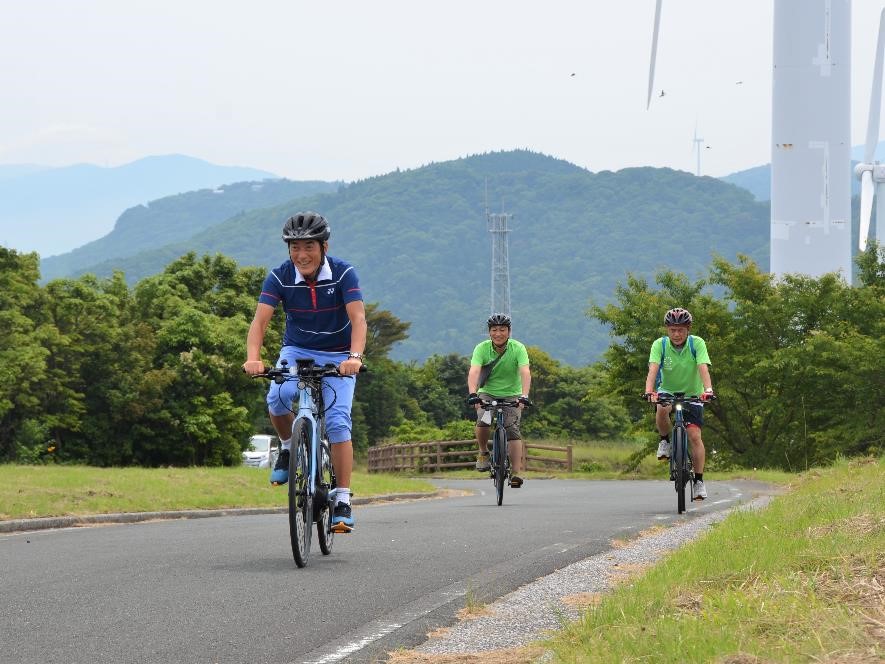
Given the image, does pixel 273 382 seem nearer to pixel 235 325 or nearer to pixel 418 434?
pixel 235 325

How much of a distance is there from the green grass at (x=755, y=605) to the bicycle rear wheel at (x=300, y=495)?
7.07 ft

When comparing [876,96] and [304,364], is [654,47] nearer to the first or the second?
[876,96]

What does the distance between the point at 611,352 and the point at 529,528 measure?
3334 centimetres

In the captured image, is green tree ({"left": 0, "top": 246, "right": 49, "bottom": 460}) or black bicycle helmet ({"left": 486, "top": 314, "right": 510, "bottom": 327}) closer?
black bicycle helmet ({"left": 486, "top": 314, "right": 510, "bottom": 327})

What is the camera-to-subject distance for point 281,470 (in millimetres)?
8773

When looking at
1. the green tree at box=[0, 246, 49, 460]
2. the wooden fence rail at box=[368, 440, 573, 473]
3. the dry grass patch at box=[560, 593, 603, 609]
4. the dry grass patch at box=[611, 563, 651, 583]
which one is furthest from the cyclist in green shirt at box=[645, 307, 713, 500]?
the green tree at box=[0, 246, 49, 460]

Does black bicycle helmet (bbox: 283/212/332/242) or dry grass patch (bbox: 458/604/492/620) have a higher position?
black bicycle helmet (bbox: 283/212/332/242)

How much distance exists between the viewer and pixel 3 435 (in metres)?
53.7

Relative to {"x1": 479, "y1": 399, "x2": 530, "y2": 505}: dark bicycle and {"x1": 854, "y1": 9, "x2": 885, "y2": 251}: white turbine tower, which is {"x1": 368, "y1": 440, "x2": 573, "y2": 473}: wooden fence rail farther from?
{"x1": 479, "y1": 399, "x2": 530, "y2": 505}: dark bicycle

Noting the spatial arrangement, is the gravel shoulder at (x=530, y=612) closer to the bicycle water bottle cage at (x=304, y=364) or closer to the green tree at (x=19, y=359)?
the bicycle water bottle cage at (x=304, y=364)

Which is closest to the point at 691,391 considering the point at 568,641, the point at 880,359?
the point at 568,641

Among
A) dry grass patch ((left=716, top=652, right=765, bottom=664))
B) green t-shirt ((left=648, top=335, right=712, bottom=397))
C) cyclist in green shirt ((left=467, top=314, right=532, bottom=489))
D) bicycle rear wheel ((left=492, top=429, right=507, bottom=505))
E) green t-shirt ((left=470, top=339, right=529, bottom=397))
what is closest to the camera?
dry grass patch ((left=716, top=652, right=765, bottom=664))

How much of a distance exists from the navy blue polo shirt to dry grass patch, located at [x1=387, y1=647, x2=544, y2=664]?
3296 mm

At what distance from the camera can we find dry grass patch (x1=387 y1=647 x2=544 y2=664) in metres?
5.47
